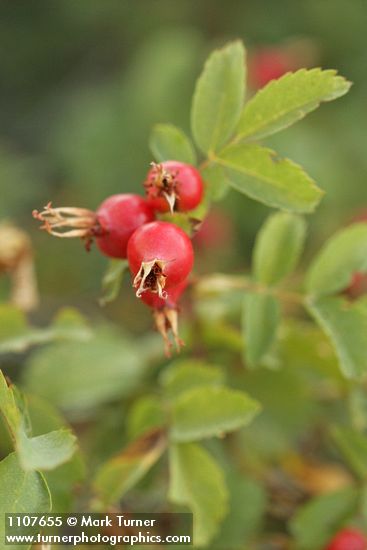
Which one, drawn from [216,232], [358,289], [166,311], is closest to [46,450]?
[166,311]

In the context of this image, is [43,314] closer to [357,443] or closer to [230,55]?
[357,443]

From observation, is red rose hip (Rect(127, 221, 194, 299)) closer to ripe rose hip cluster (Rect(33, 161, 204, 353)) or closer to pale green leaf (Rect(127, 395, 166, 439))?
ripe rose hip cluster (Rect(33, 161, 204, 353))

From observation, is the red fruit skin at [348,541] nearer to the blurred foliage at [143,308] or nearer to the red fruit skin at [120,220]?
the blurred foliage at [143,308]

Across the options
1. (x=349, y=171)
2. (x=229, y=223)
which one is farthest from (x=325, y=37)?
(x=229, y=223)

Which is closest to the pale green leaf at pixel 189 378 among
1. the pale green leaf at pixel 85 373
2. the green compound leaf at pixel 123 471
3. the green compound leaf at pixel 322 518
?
the green compound leaf at pixel 123 471

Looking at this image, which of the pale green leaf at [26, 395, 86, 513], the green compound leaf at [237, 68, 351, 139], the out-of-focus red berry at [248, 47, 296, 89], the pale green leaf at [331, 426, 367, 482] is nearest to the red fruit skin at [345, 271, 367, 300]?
the pale green leaf at [331, 426, 367, 482]

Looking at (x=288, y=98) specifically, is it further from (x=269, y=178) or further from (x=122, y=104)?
(x=122, y=104)
